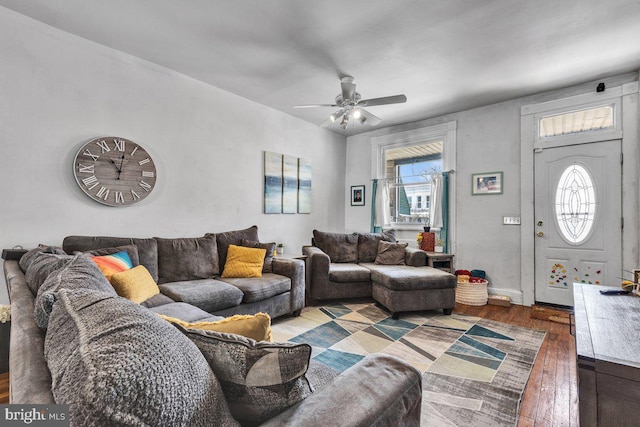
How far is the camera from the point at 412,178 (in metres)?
5.02

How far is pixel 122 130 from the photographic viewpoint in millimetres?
2930

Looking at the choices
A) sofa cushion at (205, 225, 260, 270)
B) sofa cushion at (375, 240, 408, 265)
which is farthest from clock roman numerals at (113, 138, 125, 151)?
sofa cushion at (375, 240, 408, 265)

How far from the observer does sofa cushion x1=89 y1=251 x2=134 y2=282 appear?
Result: 203 centimetres

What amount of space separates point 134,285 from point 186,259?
2.82 ft

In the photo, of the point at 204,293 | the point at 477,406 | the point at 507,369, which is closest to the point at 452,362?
the point at 507,369

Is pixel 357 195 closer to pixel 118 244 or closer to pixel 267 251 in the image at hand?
pixel 267 251

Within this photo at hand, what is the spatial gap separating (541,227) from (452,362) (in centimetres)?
253

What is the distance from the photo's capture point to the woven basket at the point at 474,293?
3805mm

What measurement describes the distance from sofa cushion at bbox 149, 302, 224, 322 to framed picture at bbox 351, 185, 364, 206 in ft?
12.8

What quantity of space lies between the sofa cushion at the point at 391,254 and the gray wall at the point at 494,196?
1013mm

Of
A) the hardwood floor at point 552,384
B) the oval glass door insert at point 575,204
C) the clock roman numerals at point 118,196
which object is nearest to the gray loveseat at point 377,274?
the hardwood floor at point 552,384

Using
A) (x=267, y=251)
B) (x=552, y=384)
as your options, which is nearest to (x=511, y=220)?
(x=552, y=384)

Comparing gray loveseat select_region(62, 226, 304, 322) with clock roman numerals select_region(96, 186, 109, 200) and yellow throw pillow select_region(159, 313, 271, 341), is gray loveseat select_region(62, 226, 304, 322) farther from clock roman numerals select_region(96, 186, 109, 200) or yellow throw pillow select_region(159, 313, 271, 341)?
yellow throw pillow select_region(159, 313, 271, 341)

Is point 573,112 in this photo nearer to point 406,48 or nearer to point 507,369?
point 406,48
